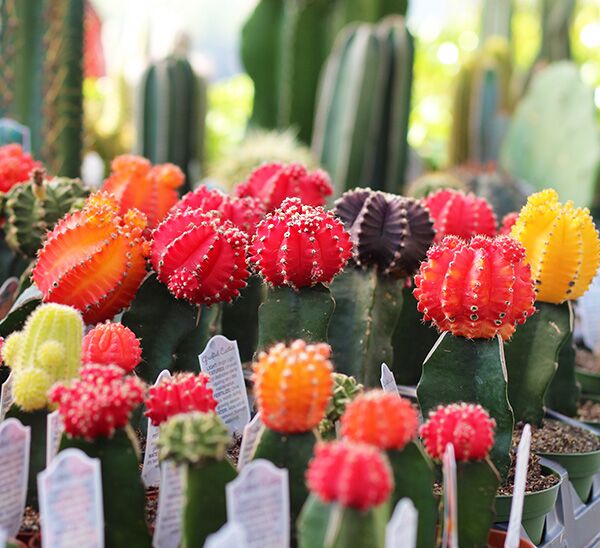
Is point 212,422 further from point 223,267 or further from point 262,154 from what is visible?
point 262,154

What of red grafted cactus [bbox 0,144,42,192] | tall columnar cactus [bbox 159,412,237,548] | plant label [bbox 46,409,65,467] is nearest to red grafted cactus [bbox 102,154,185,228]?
red grafted cactus [bbox 0,144,42,192]

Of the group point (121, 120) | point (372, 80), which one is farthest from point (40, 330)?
point (121, 120)

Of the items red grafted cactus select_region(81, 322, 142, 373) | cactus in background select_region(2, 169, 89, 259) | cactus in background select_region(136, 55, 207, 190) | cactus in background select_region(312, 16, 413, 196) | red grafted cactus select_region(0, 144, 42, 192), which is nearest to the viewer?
red grafted cactus select_region(81, 322, 142, 373)

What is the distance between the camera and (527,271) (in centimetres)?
115

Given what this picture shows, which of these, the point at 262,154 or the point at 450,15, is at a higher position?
the point at 450,15

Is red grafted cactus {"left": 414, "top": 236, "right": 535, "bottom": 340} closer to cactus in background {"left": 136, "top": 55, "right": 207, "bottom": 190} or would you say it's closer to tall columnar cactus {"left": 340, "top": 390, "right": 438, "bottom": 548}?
tall columnar cactus {"left": 340, "top": 390, "right": 438, "bottom": 548}

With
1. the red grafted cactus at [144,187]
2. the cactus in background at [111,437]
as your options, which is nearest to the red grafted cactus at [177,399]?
the cactus in background at [111,437]

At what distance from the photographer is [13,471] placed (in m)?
0.95

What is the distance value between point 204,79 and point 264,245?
2.96 meters

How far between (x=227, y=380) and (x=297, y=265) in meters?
0.20

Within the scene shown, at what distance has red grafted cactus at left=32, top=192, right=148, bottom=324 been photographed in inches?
46.8

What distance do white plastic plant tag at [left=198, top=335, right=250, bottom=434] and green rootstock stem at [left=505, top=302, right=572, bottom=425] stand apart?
1.48 feet

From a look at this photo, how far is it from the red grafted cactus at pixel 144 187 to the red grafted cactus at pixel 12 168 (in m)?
0.20

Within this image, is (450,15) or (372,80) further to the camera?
(450,15)
